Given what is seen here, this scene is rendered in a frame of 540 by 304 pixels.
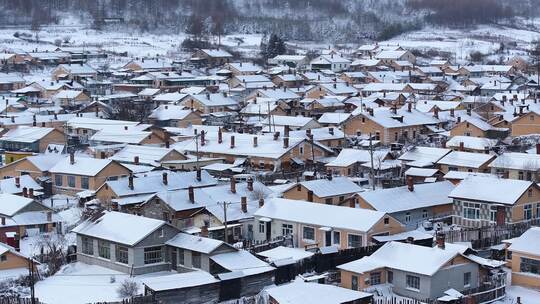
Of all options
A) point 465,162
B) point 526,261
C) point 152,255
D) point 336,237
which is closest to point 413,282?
point 526,261

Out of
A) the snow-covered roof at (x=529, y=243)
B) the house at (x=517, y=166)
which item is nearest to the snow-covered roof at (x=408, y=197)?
the house at (x=517, y=166)

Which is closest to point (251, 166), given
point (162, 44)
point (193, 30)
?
point (162, 44)

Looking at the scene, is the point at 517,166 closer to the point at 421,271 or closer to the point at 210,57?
the point at 421,271

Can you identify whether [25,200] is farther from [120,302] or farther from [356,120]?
[356,120]

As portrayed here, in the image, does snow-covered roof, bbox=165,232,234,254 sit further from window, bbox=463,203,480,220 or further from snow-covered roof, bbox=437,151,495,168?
snow-covered roof, bbox=437,151,495,168

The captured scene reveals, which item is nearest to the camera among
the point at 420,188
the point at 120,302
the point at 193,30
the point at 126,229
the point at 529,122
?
the point at 120,302

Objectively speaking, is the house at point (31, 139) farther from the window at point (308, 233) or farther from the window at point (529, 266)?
the window at point (529, 266)
